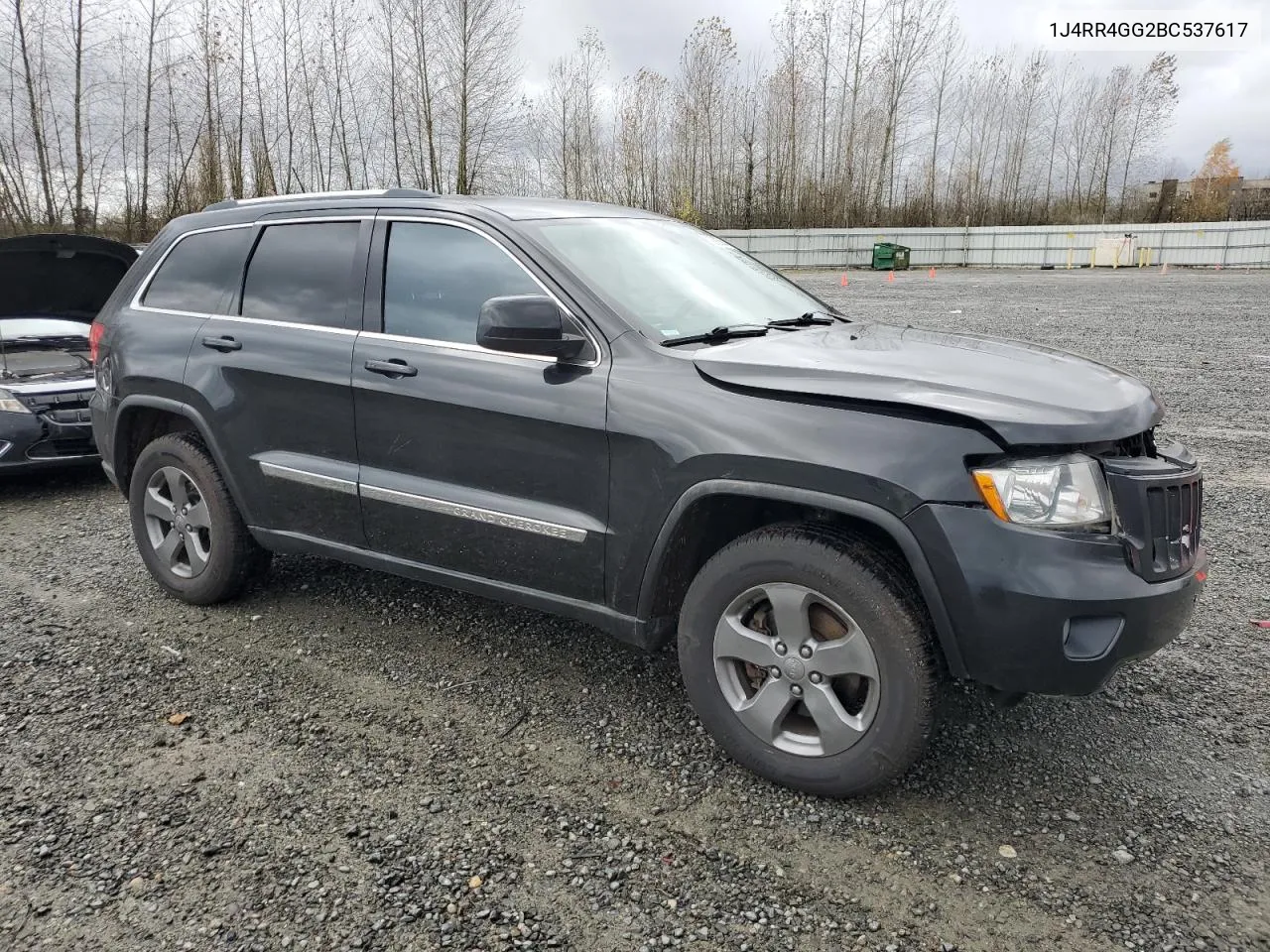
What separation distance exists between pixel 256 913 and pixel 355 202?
2.74m

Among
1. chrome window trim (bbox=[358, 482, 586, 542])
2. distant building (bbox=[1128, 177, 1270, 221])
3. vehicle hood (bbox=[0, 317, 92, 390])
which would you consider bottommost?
chrome window trim (bbox=[358, 482, 586, 542])

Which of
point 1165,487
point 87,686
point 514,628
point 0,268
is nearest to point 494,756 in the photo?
point 514,628

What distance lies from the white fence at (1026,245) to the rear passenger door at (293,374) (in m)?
39.3

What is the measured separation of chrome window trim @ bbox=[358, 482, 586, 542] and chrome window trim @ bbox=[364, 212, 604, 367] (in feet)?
1.82

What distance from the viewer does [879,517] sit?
257cm

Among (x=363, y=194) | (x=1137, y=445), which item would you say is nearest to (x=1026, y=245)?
(x=363, y=194)

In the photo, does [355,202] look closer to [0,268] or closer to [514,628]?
[514,628]

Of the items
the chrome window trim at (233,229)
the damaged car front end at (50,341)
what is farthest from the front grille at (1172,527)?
the damaged car front end at (50,341)

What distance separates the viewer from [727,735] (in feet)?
9.69

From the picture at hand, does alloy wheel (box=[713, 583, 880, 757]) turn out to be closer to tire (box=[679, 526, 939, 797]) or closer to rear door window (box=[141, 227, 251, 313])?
tire (box=[679, 526, 939, 797])

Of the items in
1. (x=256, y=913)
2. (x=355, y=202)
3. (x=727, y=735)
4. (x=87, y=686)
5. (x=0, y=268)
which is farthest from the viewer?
(x=0, y=268)

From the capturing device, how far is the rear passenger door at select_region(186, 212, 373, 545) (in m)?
3.71

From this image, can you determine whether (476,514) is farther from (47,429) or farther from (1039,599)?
(47,429)

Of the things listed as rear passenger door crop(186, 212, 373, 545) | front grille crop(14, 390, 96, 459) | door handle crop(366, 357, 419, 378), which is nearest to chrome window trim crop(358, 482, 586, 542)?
rear passenger door crop(186, 212, 373, 545)
